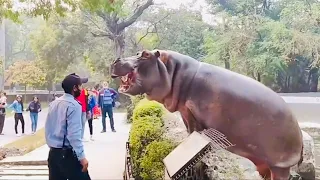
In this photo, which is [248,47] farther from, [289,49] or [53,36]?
[53,36]

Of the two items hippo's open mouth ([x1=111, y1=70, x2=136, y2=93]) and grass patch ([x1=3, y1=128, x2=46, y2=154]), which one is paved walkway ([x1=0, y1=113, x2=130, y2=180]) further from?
hippo's open mouth ([x1=111, y1=70, x2=136, y2=93])

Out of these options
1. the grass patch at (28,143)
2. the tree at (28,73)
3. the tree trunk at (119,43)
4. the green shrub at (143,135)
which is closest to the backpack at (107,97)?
the grass patch at (28,143)

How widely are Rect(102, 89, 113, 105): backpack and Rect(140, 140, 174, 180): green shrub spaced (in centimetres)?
572

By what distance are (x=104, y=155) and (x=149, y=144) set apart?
142 inches

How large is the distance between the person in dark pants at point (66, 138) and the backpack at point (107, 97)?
19.6ft

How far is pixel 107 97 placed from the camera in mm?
9070

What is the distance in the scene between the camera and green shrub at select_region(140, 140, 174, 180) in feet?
10.2

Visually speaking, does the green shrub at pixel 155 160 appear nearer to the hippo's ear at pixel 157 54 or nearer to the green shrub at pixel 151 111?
the green shrub at pixel 151 111

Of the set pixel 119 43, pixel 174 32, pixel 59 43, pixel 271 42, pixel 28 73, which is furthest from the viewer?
pixel 28 73

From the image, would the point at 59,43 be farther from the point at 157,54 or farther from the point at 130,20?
the point at 157,54

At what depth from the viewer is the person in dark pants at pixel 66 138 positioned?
2871 millimetres

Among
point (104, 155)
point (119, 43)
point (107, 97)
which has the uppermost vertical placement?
point (119, 43)

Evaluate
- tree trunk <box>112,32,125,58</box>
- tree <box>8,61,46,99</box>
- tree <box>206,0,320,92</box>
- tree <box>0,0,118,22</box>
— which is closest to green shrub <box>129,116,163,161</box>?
tree <box>0,0,118,22</box>

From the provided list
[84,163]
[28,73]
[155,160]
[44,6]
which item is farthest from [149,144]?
[28,73]
